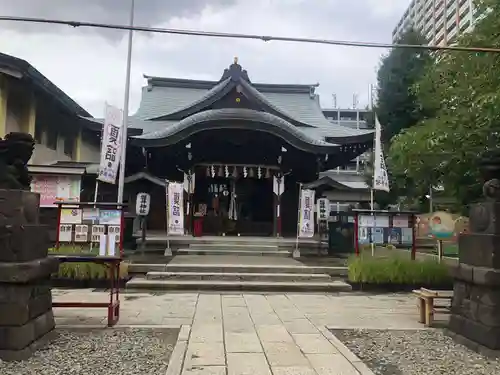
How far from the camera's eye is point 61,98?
1700 centimetres

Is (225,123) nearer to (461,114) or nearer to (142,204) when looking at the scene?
(142,204)

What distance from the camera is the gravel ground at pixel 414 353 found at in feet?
15.1

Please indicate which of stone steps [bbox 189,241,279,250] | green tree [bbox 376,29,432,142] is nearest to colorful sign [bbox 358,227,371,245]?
stone steps [bbox 189,241,279,250]

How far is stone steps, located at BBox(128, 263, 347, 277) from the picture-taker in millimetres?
10586

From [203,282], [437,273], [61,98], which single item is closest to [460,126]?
[437,273]

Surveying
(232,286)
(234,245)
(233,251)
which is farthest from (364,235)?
(234,245)

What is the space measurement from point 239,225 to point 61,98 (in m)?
8.51

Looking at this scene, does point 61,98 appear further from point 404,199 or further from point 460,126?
point 404,199

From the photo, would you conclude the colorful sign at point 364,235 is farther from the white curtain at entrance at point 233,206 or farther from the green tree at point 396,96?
the green tree at point 396,96

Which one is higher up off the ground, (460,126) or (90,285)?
(460,126)

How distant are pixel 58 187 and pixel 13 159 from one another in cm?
692

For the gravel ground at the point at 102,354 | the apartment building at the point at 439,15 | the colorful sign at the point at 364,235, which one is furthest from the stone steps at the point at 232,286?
the apartment building at the point at 439,15

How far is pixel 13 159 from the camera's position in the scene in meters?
5.12

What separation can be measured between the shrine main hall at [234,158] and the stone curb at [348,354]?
1021 centimetres
